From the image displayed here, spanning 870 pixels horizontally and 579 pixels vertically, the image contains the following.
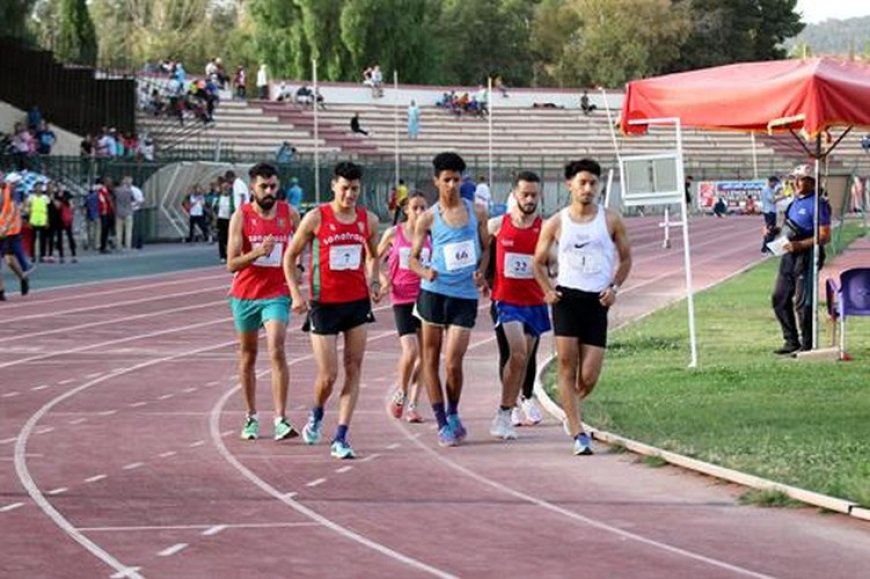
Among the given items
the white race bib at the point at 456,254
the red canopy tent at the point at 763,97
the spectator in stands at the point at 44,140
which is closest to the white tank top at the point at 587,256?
the white race bib at the point at 456,254

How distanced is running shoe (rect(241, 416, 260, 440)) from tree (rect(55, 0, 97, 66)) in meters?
50.3

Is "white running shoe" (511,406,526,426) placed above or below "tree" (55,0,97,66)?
below

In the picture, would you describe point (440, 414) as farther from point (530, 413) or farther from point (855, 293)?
point (855, 293)

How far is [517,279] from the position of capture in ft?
49.3

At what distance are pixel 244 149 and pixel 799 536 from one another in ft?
184

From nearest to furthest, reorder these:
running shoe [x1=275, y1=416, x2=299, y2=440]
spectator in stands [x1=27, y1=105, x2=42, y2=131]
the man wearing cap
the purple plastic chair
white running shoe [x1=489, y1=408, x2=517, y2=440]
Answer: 1. running shoe [x1=275, y1=416, x2=299, y2=440]
2. white running shoe [x1=489, y1=408, x2=517, y2=440]
3. the purple plastic chair
4. the man wearing cap
5. spectator in stands [x1=27, y1=105, x2=42, y2=131]

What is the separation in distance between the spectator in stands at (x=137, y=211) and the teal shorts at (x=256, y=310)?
31808mm

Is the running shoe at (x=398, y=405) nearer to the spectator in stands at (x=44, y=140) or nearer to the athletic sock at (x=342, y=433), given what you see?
the athletic sock at (x=342, y=433)

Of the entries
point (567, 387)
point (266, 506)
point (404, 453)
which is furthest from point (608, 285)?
point (266, 506)

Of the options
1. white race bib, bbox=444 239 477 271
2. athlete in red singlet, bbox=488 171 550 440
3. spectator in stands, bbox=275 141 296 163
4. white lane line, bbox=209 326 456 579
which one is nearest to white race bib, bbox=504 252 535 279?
athlete in red singlet, bbox=488 171 550 440

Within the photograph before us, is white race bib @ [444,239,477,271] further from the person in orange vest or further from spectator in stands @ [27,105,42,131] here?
spectator in stands @ [27,105,42,131]

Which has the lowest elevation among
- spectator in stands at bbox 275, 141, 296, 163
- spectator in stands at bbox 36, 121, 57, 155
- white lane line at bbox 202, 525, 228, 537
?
white lane line at bbox 202, 525, 228, 537

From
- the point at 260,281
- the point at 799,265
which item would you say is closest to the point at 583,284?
the point at 260,281

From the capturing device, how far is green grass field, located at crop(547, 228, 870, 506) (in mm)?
12836
